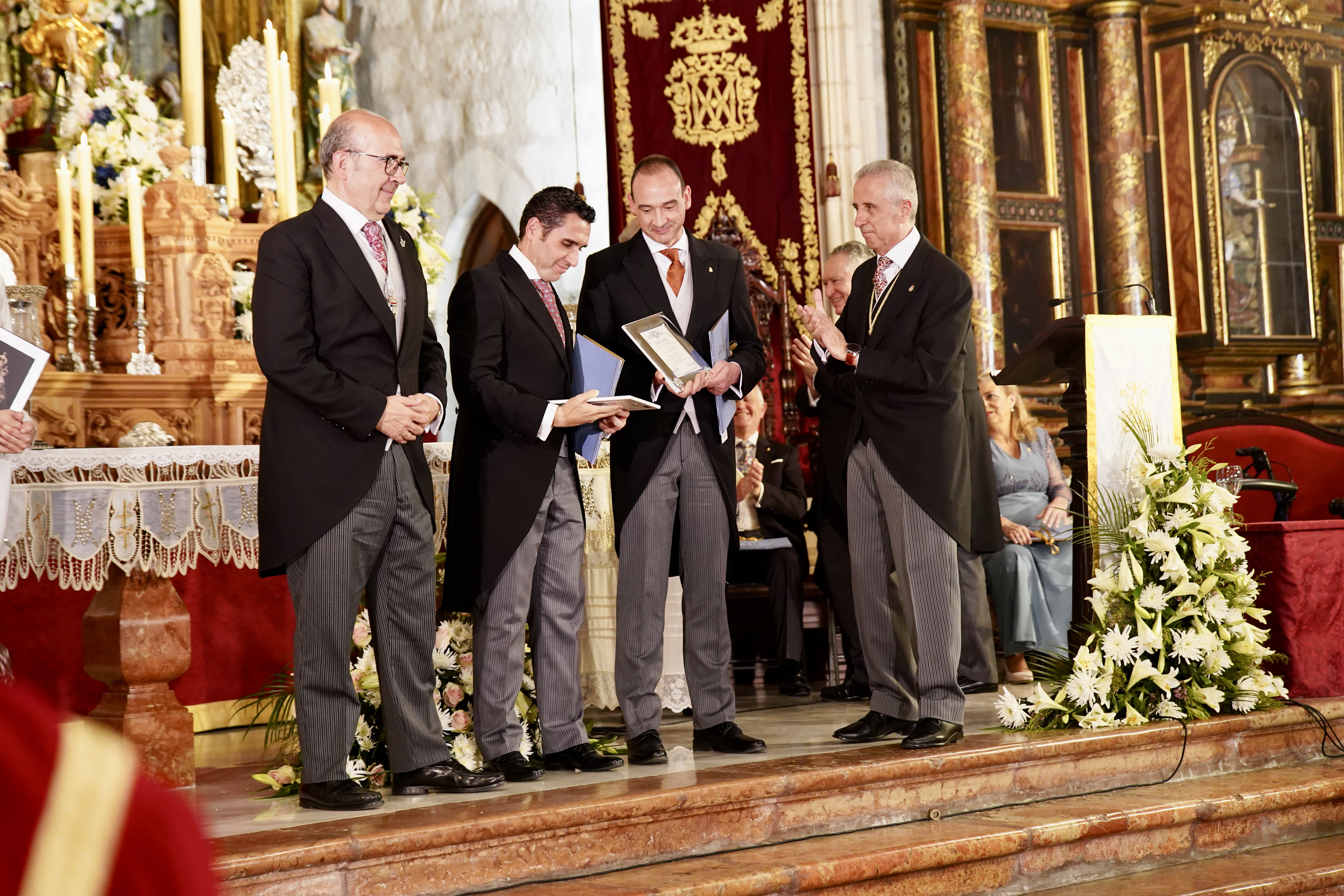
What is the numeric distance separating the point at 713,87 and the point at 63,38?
126 inches

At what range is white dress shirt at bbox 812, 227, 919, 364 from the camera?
156 inches

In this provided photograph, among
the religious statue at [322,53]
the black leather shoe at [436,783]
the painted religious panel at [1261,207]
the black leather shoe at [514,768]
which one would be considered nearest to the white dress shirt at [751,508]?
the black leather shoe at [514,768]

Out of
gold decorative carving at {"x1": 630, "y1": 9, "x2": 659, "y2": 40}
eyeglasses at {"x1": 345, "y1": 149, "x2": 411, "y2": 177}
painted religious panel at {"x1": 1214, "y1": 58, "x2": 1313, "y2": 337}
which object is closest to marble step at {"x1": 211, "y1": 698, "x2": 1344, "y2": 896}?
eyeglasses at {"x1": 345, "y1": 149, "x2": 411, "y2": 177}

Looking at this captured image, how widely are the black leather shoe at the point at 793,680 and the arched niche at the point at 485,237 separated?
3.52 metres

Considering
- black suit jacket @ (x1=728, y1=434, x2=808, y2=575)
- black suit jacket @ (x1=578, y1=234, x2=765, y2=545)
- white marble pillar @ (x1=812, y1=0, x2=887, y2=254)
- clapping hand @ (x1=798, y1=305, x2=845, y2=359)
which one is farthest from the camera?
white marble pillar @ (x1=812, y1=0, x2=887, y2=254)

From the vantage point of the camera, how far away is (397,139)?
3295mm

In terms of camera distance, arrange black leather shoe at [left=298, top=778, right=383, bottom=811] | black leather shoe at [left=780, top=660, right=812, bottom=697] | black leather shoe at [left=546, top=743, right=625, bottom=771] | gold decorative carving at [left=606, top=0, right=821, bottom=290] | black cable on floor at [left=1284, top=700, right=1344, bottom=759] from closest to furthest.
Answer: black leather shoe at [left=298, top=778, right=383, bottom=811]
black leather shoe at [left=546, top=743, right=625, bottom=771]
black cable on floor at [left=1284, top=700, right=1344, bottom=759]
black leather shoe at [left=780, top=660, right=812, bottom=697]
gold decorative carving at [left=606, top=0, right=821, bottom=290]

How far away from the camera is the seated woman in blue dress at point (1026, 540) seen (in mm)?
5535

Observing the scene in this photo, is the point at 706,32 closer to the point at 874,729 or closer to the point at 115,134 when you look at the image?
the point at 115,134

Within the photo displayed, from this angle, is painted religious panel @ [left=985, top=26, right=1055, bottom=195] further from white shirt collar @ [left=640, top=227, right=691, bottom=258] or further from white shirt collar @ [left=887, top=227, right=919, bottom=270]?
white shirt collar @ [left=640, top=227, right=691, bottom=258]

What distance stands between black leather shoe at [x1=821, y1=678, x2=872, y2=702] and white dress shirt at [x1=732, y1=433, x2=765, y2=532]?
81cm

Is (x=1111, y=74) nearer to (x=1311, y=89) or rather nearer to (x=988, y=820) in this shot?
(x=1311, y=89)

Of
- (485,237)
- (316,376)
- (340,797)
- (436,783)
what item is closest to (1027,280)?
(485,237)

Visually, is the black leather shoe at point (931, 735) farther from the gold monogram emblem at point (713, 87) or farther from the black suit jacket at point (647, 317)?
the gold monogram emblem at point (713, 87)
